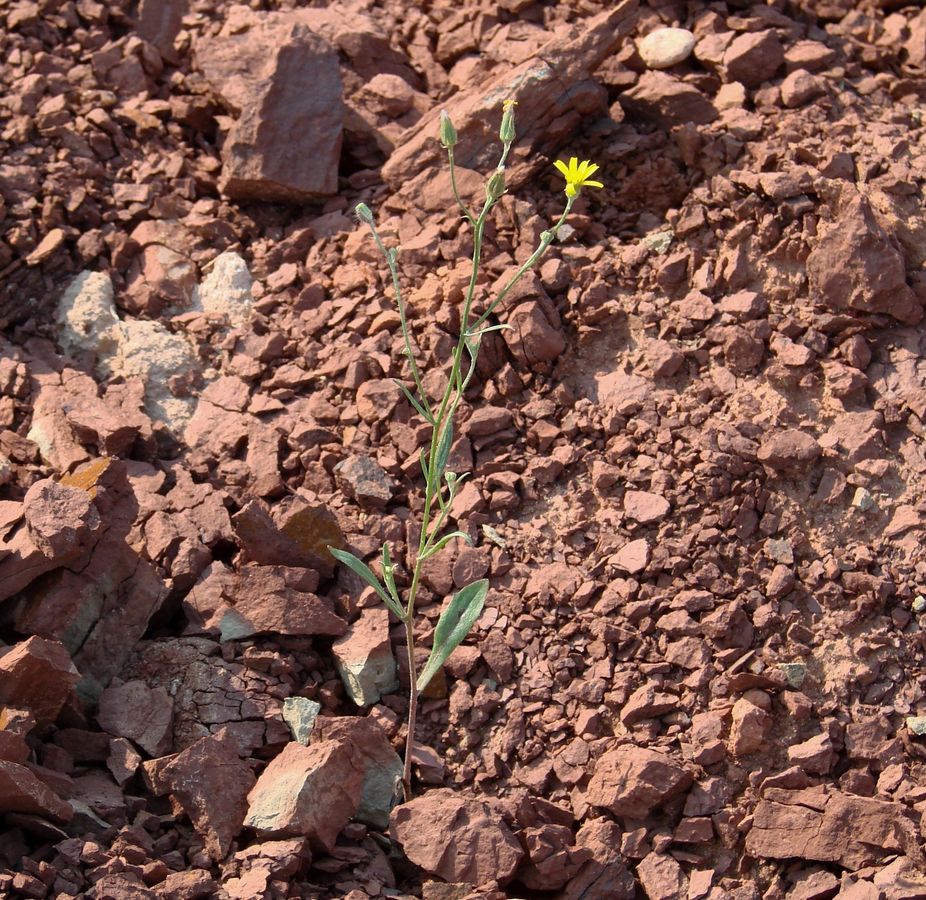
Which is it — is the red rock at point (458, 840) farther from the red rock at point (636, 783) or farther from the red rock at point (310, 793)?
the red rock at point (636, 783)

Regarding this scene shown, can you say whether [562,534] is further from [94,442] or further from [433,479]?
[94,442]

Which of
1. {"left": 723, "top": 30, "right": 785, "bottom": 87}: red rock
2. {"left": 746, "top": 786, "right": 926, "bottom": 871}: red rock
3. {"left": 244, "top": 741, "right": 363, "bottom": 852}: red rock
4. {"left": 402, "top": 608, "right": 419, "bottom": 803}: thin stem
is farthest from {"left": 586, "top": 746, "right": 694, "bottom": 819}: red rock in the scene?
{"left": 723, "top": 30, "right": 785, "bottom": 87}: red rock

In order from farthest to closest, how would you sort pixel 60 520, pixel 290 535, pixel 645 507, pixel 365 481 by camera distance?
pixel 365 481 < pixel 645 507 < pixel 290 535 < pixel 60 520

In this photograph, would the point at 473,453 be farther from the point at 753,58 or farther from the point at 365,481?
the point at 753,58

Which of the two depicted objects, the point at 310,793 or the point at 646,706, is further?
the point at 646,706

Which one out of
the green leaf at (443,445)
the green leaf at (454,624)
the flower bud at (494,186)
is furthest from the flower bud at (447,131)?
the green leaf at (454,624)

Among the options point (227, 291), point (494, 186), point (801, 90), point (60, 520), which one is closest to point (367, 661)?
point (60, 520)
